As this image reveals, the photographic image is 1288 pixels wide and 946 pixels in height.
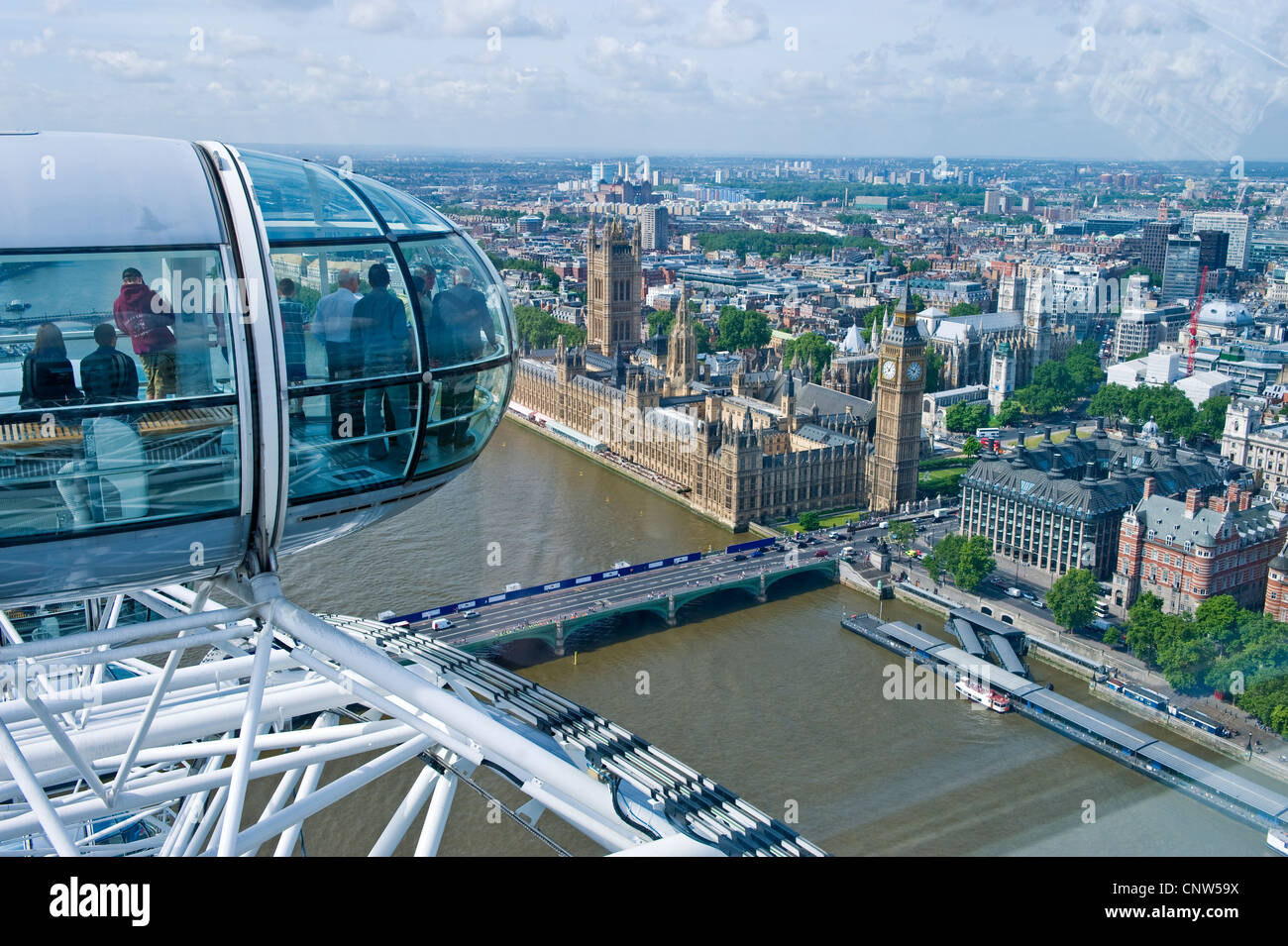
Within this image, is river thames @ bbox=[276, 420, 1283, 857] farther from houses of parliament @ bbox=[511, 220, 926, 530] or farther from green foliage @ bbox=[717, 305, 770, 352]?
green foliage @ bbox=[717, 305, 770, 352]

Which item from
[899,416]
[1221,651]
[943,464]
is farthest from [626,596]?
[943,464]

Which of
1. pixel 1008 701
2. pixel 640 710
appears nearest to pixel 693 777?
pixel 640 710

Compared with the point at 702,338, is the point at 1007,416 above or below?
below

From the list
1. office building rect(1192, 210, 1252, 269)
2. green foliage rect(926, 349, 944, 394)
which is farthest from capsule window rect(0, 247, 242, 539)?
office building rect(1192, 210, 1252, 269)

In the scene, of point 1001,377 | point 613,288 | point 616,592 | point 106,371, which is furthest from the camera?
point 613,288

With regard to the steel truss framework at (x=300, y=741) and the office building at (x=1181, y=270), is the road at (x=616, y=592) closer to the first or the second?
the steel truss framework at (x=300, y=741)

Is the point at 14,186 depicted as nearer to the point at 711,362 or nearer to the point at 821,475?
the point at 821,475

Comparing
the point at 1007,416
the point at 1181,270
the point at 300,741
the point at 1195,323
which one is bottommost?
the point at 1007,416

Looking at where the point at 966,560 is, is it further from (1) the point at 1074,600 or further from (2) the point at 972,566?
(1) the point at 1074,600
